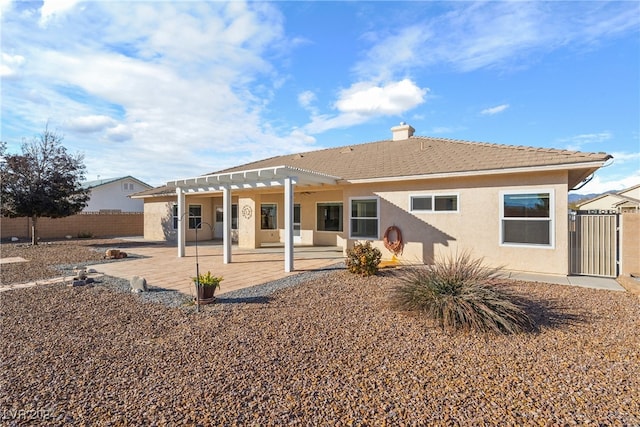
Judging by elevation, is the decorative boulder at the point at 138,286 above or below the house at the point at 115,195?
below

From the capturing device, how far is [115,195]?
33.1m

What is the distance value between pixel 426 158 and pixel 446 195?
7.20 feet

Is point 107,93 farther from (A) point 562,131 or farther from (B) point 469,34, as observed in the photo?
(A) point 562,131

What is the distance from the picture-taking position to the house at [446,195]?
876 centimetres

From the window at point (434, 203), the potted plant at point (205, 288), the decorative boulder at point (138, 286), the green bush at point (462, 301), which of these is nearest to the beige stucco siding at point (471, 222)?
the window at point (434, 203)

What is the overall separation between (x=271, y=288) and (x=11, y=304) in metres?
5.44

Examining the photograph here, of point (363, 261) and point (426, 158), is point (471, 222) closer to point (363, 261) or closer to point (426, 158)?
point (426, 158)

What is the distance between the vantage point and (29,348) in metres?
4.39

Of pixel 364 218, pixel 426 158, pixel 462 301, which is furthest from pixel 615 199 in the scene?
pixel 462 301

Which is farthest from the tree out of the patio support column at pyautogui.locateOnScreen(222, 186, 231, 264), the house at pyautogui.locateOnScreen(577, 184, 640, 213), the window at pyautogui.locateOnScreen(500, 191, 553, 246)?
the house at pyautogui.locateOnScreen(577, 184, 640, 213)

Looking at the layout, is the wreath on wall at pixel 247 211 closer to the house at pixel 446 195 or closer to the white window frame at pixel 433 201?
the house at pixel 446 195

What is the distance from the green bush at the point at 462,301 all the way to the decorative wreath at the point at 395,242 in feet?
16.5

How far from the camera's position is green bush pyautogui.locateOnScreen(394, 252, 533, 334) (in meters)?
4.93

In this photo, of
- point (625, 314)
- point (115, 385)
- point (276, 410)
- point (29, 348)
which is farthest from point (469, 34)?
point (29, 348)
